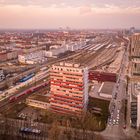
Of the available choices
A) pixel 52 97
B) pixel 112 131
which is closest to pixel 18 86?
pixel 52 97

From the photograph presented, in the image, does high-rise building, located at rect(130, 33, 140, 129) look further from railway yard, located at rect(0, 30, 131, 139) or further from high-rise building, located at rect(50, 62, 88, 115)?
high-rise building, located at rect(50, 62, 88, 115)

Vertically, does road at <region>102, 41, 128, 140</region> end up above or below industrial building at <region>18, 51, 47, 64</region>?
below

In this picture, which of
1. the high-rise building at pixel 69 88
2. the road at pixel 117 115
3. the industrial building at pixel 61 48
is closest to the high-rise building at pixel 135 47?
the industrial building at pixel 61 48

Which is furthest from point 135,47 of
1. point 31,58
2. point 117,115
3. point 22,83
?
point 117,115

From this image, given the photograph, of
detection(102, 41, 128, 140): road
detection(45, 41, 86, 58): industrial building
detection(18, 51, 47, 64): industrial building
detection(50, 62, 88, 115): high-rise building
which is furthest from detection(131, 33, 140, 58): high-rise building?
detection(50, 62, 88, 115): high-rise building

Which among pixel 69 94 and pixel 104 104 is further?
pixel 104 104

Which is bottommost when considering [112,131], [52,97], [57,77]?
[112,131]

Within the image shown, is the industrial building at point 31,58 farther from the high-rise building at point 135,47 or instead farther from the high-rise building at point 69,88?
the high-rise building at point 69,88

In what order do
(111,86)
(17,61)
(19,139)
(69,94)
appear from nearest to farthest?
(19,139), (69,94), (111,86), (17,61)

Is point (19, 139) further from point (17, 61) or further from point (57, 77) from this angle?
point (17, 61)
